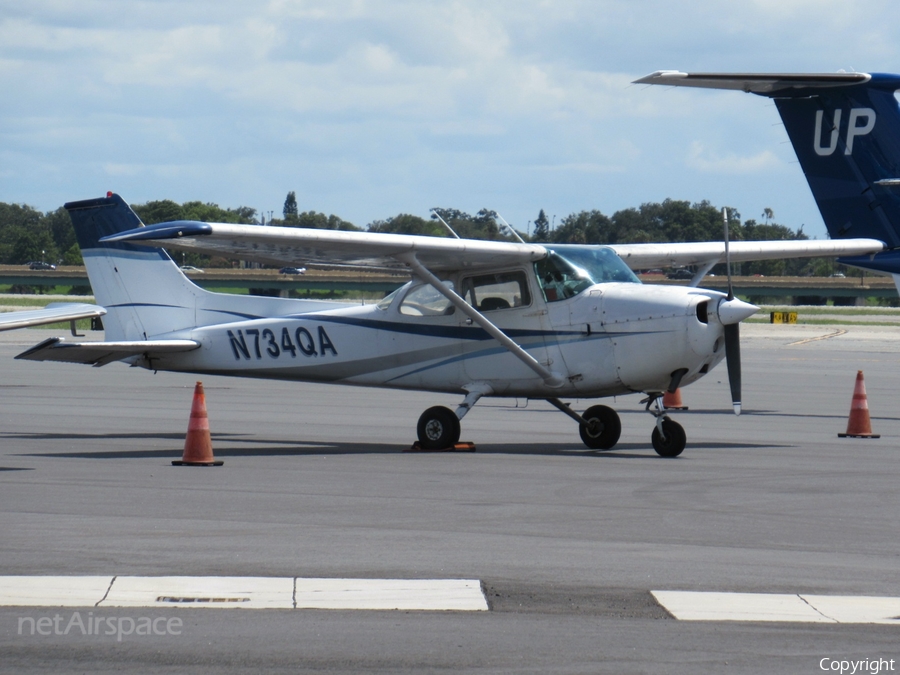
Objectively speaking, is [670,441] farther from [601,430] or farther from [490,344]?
[490,344]

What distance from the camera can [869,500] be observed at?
377 inches

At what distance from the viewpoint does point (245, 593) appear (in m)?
6.08

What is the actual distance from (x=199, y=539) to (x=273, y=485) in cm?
268

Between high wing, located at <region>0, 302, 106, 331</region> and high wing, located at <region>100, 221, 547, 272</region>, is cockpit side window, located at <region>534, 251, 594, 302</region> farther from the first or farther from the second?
high wing, located at <region>0, 302, 106, 331</region>

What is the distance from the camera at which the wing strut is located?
13.1 metres

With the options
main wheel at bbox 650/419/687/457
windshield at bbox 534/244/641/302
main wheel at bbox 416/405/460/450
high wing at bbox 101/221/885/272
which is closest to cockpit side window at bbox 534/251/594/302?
windshield at bbox 534/244/641/302

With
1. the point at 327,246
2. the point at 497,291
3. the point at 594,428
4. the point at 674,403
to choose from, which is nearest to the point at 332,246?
the point at 327,246

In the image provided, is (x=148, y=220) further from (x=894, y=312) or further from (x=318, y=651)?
(x=318, y=651)

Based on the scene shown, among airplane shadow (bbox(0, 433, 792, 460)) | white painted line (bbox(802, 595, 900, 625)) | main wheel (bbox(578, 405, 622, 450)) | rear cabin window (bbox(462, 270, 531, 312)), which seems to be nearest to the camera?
white painted line (bbox(802, 595, 900, 625))

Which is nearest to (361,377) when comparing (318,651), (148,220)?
(318,651)

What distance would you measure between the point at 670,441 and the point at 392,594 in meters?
6.85

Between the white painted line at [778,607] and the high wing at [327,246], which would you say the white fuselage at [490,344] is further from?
the white painted line at [778,607]

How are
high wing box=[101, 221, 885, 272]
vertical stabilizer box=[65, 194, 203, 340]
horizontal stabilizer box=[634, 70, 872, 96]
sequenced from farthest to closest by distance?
horizontal stabilizer box=[634, 70, 872, 96]
vertical stabilizer box=[65, 194, 203, 340]
high wing box=[101, 221, 885, 272]

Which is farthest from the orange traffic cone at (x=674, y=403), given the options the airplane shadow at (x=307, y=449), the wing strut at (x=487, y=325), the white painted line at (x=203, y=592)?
the white painted line at (x=203, y=592)
